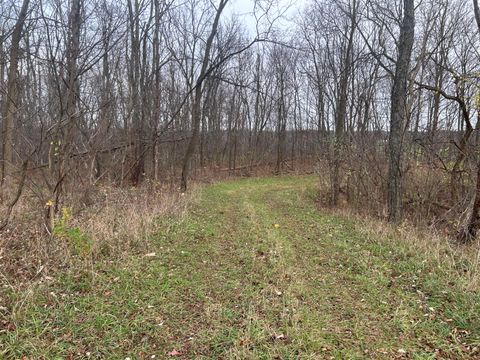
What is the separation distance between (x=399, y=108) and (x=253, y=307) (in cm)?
566

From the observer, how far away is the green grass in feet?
8.99

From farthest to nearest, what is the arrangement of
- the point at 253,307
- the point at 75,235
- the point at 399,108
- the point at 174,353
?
the point at 399,108 < the point at 75,235 < the point at 253,307 < the point at 174,353

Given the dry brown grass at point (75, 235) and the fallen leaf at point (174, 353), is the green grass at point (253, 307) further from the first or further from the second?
the dry brown grass at point (75, 235)

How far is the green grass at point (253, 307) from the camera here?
2740mm

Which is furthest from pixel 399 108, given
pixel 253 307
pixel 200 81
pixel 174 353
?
Answer: pixel 200 81

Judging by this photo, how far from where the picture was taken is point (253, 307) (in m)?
3.36

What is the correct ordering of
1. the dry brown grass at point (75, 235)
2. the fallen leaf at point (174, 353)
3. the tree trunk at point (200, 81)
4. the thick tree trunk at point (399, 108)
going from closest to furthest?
the fallen leaf at point (174, 353) → the dry brown grass at point (75, 235) → the thick tree trunk at point (399, 108) → the tree trunk at point (200, 81)

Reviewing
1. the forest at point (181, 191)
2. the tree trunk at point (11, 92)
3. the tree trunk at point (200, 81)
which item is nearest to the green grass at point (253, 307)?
the forest at point (181, 191)

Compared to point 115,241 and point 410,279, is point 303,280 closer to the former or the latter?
point 410,279

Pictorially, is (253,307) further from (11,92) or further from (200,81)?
(200,81)

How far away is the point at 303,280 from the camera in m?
4.08

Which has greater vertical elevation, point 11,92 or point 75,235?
point 11,92

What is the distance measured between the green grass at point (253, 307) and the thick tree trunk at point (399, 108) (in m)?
2.06

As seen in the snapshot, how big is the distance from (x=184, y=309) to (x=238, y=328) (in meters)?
0.69
